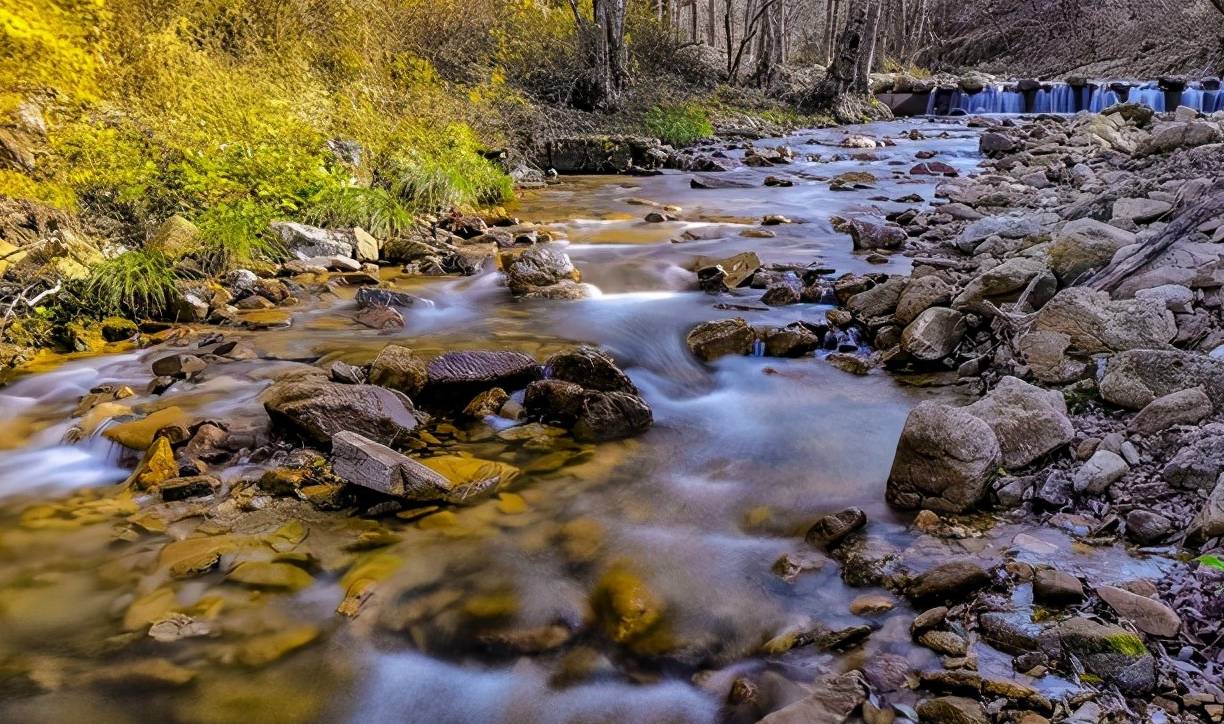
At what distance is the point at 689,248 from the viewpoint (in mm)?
8820

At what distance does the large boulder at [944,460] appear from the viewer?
10.7ft

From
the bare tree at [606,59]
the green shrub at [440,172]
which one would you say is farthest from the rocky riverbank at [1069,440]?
the bare tree at [606,59]

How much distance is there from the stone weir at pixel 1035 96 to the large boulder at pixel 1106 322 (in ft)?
74.4

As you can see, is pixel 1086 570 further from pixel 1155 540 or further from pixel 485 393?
pixel 485 393

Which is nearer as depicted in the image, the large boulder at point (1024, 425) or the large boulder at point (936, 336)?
the large boulder at point (1024, 425)

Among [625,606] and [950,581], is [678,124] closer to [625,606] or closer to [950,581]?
[625,606]

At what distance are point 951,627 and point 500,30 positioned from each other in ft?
59.7

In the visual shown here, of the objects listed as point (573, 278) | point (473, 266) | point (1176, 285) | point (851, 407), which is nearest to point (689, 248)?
point (573, 278)

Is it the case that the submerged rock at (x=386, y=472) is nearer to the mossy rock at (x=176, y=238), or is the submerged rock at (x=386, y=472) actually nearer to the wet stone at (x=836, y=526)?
the wet stone at (x=836, y=526)

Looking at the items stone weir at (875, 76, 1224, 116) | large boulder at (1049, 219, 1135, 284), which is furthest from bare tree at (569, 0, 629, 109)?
large boulder at (1049, 219, 1135, 284)

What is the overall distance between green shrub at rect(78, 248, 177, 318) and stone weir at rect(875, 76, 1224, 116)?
25.8 meters

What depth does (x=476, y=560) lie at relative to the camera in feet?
10.9

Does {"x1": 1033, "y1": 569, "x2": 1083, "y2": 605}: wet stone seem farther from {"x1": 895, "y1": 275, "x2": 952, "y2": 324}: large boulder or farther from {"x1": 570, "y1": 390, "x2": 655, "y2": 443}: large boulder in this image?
{"x1": 895, "y1": 275, "x2": 952, "y2": 324}: large boulder

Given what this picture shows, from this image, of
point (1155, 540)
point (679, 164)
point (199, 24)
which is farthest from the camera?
point (679, 164)
